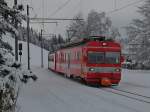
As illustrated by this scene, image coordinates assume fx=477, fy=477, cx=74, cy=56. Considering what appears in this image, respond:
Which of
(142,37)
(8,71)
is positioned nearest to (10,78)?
(8,71)

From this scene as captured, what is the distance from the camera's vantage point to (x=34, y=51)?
146 meters

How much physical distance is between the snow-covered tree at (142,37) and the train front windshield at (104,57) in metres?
44.2

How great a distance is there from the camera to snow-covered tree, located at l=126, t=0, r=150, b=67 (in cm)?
7475

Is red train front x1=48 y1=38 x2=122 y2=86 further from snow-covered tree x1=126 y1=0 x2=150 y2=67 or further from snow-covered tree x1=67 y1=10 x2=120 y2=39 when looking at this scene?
snow-covered tree x1=67 y1=10 x2=120 y2=39

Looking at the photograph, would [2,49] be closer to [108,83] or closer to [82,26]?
[108,83]

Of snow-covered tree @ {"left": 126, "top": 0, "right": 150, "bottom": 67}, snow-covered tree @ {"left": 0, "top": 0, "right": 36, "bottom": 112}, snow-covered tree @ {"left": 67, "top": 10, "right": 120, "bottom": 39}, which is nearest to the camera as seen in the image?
snow-covered tree @ {"left": 0, "top": 0, "right": 36, "bottom": 112}

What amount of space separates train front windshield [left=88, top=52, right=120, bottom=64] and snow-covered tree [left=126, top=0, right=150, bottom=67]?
145 feet

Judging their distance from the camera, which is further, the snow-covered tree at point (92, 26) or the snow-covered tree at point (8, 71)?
the snow-covered tree at point (92, 26)

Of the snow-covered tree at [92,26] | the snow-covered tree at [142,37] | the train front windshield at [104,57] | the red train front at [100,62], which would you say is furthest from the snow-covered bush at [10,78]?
the snow-covered tree at [92,26]

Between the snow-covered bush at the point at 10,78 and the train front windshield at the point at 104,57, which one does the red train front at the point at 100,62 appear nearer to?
the train front windshield at the point at 104,57

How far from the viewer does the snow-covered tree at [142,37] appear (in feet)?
245

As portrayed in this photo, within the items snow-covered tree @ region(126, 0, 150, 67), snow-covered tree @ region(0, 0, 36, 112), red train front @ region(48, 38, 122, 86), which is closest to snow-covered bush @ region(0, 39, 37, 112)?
snow-covered tree @ region(0, 0, 36, 112)

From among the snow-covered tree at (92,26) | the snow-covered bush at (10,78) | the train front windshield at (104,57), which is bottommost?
the snow-covered bush at (10,78)

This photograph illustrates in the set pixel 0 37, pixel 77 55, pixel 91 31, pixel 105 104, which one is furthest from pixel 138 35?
pixel 0 37
